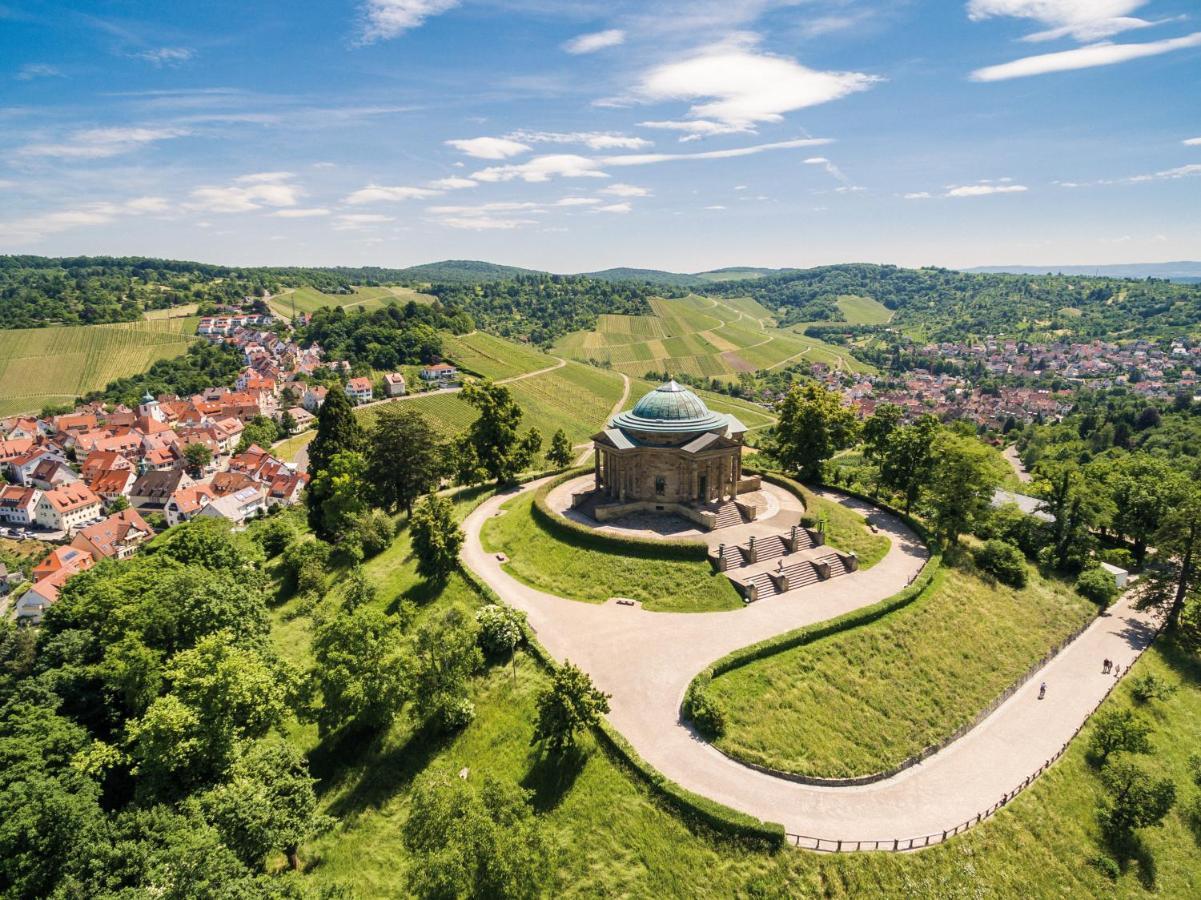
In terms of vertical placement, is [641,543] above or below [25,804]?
above

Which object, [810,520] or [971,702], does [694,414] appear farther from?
[971,702]

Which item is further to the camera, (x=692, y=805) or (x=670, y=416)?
(x=670, y=416)

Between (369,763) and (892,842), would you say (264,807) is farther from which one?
(892,842)

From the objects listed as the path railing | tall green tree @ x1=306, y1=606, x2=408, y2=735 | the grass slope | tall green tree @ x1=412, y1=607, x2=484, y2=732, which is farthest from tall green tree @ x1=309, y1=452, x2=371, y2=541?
the path railing

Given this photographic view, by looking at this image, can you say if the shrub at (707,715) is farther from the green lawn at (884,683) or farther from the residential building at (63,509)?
the residential building at (63,509)

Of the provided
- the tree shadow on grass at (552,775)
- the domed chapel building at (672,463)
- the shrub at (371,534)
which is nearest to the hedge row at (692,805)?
the tree shadow on grass at (552,775)

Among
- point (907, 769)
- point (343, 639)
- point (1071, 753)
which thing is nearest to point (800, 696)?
point (907, 769)

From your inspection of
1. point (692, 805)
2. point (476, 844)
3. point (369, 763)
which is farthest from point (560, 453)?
point (476, 844)
